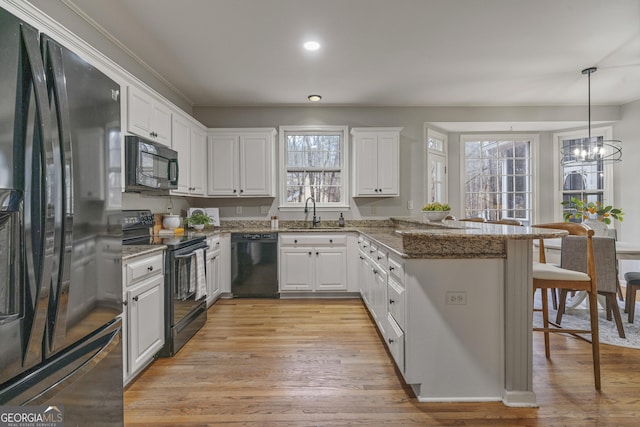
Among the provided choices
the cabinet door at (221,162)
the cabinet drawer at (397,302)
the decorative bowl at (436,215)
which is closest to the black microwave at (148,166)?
the cabinet door at (221,162)

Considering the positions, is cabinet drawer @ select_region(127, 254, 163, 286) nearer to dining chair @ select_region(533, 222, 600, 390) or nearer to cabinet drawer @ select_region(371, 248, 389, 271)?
cabinet drawer @ select_region(371, 248, 389, 271)

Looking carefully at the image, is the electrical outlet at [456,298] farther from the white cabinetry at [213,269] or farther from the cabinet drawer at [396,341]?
the white cabinetry at [213,269]

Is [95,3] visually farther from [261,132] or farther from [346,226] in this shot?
[346,226]

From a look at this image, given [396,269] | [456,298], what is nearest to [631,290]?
[456,298]

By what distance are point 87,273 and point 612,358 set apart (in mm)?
3350

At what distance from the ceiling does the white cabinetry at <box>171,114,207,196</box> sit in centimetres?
53

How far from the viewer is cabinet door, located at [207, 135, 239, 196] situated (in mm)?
4328

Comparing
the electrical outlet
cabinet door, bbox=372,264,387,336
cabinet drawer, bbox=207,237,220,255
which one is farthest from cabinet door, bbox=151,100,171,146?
the electrical outlet

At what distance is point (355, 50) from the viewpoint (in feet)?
9.91

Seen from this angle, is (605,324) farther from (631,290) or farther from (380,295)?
(380,295)

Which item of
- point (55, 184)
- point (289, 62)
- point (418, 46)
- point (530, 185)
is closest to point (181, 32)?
point (289, 62)

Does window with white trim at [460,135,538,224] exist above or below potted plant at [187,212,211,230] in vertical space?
above

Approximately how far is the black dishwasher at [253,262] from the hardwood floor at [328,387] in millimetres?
1083

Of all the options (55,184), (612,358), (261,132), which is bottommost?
(612,358)
